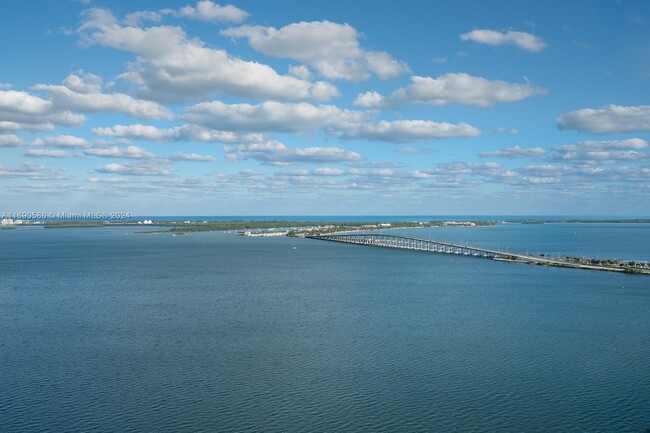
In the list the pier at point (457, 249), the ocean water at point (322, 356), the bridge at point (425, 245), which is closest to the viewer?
the ocean water at point (322, 356)

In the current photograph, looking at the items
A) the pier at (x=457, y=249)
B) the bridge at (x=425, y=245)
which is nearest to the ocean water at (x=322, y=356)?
the pier at (x=457, y=249)

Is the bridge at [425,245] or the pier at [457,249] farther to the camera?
the bridge at [425,245]

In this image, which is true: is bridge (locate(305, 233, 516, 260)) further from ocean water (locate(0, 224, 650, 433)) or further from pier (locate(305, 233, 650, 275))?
ocean water (locate(0, 224, 650, 433))

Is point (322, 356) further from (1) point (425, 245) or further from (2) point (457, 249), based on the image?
(1) point (425, 245)

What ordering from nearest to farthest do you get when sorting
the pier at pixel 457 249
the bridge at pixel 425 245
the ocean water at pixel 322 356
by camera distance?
the ocean water at pixel 322 356, the pier at pixel 457 249, the bridge at pixel 425 245

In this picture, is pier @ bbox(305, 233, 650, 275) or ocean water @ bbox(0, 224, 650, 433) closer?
ocean water @ bbox(0, 224, 650, 433)

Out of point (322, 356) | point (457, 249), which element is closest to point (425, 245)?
point (457, 249)

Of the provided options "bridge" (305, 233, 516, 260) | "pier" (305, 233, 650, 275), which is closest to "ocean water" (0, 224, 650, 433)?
"pier" (305, 233, 650, 275)

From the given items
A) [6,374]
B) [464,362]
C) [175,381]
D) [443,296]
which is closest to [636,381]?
[464,362]

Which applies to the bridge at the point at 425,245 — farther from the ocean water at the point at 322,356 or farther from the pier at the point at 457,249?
the ocean water at the point at 322,356
